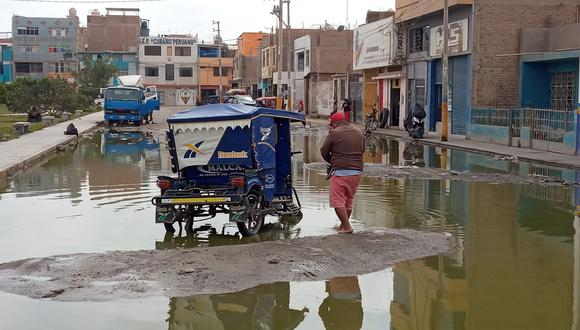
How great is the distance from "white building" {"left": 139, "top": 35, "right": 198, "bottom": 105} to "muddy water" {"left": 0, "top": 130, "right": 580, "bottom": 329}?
86985 mm

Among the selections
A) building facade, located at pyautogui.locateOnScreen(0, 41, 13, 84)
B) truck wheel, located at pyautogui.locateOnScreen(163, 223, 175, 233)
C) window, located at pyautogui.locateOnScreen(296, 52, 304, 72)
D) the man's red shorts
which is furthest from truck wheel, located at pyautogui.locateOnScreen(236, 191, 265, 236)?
building facade, located at pyautogui.locateOnScreen(0, 41, 13, 84)

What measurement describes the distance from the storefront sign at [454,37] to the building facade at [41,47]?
253ft

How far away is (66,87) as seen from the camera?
51000 mm

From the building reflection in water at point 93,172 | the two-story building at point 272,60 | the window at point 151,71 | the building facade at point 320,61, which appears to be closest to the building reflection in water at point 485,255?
the building reflection in water at point 93,172

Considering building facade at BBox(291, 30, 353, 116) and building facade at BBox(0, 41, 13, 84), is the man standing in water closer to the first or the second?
building facade at BBox(291, 30, 353, 116)

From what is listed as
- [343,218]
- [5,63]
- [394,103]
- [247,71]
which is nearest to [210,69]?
[247,71]

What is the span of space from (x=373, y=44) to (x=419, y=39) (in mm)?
7343

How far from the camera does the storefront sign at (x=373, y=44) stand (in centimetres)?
4503

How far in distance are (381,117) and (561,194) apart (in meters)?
29.8

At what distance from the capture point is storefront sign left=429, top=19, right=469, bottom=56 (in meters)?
34.5

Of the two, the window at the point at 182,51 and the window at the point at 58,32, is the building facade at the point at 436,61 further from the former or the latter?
the window at the point at 58,32

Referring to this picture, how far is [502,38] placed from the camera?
33500 mm

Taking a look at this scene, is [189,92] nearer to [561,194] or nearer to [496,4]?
[496,4]

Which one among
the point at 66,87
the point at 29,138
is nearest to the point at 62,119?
the point at 66,87
